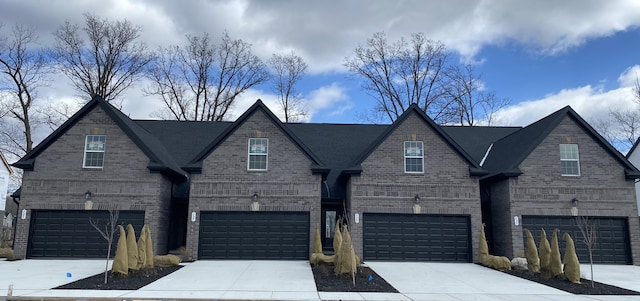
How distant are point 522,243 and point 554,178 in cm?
319

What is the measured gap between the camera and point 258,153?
19.8m

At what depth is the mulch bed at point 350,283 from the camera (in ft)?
39.1

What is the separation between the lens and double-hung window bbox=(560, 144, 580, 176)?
1966cm

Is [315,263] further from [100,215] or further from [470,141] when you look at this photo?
[470,141]

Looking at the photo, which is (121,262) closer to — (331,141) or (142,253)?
(142,253)

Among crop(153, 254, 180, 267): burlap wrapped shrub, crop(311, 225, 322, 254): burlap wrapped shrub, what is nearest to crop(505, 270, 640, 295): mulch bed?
crop(311, 225, 322, 254): burlap wrapped shrub

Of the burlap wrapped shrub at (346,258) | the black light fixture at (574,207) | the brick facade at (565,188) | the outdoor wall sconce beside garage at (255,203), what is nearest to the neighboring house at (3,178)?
the outdoor wall sconce beside garage at (255,203)

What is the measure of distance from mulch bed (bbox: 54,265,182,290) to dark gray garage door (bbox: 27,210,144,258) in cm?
495

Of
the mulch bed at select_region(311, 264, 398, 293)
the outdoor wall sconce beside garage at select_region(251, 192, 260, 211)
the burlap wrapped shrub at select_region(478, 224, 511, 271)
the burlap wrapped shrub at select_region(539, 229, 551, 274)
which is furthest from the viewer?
the outdoor wall sconce beside garage at select_region(251, 192, 260, 211)

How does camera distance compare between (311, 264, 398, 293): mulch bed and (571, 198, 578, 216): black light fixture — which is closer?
(311, 264, 398, 293): mulch bed

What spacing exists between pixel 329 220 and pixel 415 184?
4709 millimetres

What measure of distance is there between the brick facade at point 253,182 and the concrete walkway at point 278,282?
2376 millimetres

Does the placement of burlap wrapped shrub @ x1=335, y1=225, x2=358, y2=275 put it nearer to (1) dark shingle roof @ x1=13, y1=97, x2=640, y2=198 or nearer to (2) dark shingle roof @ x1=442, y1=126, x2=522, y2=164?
(1) dark shingle roof @ x1=13, y1=97, x2=640, y2=198

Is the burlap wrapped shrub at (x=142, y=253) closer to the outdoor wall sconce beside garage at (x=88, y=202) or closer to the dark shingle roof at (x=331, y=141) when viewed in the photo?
the dark shingle roof at (x=331, y=141)
